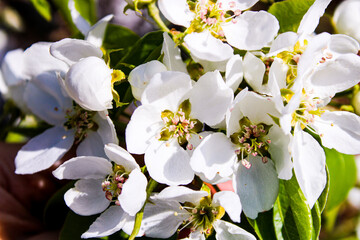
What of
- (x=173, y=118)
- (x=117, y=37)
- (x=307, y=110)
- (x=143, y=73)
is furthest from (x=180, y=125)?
(x=117, y=37)

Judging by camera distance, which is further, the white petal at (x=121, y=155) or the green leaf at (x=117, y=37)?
the green leaf at (x=117, y=37)

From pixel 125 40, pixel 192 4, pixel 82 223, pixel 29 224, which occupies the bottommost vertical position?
pixel 29 224

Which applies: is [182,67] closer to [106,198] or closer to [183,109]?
[183,109]

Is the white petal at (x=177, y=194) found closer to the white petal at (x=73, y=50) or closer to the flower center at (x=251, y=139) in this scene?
the flower center at (x=251, y=139)

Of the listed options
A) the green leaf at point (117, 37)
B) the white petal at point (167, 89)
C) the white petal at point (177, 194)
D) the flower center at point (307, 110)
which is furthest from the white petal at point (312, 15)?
the green leaf at point (117, 37)

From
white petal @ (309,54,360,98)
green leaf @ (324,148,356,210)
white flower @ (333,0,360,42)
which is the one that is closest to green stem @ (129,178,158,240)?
white petal @ (309,54,360,98)

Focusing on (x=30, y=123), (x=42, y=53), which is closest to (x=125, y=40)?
(x=42, y=53)
